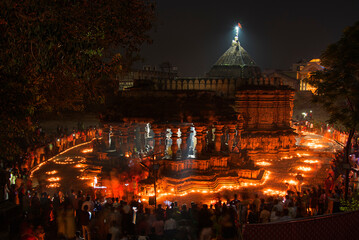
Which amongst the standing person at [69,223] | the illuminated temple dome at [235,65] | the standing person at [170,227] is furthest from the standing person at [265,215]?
the illuminated temple dome at [235,65]

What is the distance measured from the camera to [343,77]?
26.3 ft

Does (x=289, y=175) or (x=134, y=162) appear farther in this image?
(x=289, y=175)

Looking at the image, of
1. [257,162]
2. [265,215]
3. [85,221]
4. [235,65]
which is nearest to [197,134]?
[265,215]

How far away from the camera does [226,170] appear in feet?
40.9

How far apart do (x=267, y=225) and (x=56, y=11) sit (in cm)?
563

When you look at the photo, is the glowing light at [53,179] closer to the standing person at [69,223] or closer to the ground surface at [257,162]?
the ground surface at [257,162]

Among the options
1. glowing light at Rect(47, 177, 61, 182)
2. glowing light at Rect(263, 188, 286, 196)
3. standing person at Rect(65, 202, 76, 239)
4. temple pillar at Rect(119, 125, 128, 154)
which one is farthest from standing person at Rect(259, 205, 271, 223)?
glowing light at Rect(47, 177, 61, 182)

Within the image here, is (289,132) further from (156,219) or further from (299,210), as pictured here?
(156,219)

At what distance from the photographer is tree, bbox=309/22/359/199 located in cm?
753

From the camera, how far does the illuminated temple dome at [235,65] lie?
25.4 meters

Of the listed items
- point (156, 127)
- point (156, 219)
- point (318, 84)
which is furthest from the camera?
point (156, 127)

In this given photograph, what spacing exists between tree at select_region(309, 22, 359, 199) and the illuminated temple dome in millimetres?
16689

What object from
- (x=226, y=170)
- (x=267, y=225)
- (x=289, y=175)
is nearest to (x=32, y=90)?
(x=267, y=225)

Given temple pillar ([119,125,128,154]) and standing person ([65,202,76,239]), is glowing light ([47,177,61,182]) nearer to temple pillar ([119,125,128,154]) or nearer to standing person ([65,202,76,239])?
temple pillar ([119,125,128,154])
